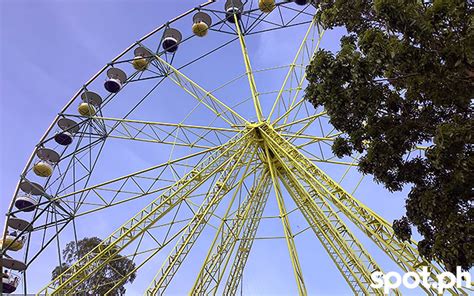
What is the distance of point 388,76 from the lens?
9328 millimetres

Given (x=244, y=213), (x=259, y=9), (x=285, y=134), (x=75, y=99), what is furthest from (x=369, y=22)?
(x=75, y=99)

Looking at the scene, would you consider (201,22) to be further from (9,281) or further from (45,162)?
(9,281)

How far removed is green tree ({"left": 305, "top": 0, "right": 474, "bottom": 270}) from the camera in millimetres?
8398

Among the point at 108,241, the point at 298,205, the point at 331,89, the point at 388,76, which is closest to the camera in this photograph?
the point at 388,76

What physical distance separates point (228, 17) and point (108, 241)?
1179 centimetres

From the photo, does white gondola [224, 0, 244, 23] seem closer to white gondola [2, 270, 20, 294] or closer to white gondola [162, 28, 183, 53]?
white gondola [162, 28, 183, 53]

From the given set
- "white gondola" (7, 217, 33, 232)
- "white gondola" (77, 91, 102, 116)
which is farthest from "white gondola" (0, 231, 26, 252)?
"white gondola" (77, 91, 102, 116)

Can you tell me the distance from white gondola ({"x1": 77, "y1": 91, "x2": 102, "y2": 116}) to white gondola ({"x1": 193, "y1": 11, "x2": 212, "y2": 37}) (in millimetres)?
5816

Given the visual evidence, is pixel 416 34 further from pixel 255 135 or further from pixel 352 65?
pixel 255 135

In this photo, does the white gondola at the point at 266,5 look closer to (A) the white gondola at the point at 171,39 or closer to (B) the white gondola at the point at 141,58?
(A) the white gondola at the point at 171,39

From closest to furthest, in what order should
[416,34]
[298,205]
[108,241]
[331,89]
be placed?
[416,34]
[331,89]
[108,241]
[298,205]

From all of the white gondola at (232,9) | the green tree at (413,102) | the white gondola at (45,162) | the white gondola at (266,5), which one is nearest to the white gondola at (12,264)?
the white gondola at (45,162)

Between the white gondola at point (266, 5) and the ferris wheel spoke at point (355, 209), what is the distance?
5834 millimetres

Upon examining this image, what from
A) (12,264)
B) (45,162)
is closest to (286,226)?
(45,162)
